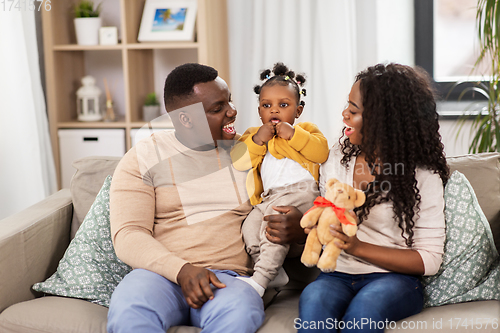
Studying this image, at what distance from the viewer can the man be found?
1.21m

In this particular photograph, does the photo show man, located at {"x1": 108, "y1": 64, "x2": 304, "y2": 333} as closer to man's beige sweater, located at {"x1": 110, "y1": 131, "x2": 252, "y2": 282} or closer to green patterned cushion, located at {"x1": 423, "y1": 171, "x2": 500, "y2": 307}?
man's beige sweater, located at {"x1": 110, "y1": 131, "x2": 252, "y2": 282}

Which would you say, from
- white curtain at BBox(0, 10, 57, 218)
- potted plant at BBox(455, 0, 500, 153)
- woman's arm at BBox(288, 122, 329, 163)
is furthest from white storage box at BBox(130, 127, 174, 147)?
potted plant at BBox(455, 0, 500, 153)

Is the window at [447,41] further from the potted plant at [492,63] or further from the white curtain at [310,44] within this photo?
the potted plant at [492,63]

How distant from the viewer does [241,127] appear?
286 centimetres

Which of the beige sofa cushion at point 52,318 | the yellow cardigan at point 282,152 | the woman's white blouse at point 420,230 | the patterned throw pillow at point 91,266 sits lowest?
the beige sofa cushion at point 52,318

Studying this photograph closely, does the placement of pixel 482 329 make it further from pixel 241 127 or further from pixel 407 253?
pixel 241 127

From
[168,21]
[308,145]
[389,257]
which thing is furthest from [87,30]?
[389,257]

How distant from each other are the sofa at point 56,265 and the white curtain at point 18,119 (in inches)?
25.9

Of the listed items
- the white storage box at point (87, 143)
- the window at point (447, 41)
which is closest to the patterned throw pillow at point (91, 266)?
the white storage box at point (87, 143)

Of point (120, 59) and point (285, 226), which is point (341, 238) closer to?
point (285, 226)

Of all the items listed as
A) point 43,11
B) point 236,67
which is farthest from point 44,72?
point 236,67

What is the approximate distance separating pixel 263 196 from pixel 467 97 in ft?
6.12

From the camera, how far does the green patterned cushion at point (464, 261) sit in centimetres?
131

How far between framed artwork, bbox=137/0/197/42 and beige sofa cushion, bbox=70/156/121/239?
3.59 feet
